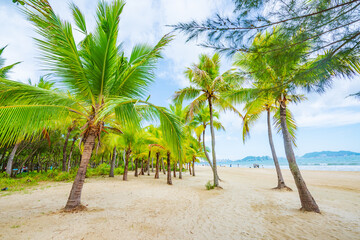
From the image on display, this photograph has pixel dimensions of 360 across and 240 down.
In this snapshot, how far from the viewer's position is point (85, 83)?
4422mm

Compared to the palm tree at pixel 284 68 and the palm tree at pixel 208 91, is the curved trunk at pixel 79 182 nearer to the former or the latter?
the palm tree at pixel 284 68

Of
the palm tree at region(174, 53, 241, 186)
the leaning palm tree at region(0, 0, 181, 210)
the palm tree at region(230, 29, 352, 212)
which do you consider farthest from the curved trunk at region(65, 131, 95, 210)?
the palm tree at region(174, 53, 241, 186)

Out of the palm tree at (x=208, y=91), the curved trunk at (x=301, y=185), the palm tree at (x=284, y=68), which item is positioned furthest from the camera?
the palm tree at (x=208, y=91)

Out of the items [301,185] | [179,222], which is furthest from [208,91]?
[179,222]

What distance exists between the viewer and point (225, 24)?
2475 mm

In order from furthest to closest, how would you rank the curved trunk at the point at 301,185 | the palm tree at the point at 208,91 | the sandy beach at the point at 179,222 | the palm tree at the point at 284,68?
the palm tree at the point at 208,91 < the curved trunk at the point at 301,185 < the sandy beach at the point at 179,222 < the palm tree at the point at 284,68

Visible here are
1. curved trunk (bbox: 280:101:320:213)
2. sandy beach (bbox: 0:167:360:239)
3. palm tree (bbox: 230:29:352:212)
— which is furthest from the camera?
curved trunk (bbox: 280:101:320:213)

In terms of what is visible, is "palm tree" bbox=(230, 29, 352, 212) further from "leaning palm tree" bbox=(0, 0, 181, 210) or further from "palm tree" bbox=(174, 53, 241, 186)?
"palm tree" bbox=(174, 53, 241, 186)

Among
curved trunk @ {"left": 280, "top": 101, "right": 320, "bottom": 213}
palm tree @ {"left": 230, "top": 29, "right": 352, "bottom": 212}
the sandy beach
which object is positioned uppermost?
palm tree @ {"left": 230, "top": 29, "right": 352, "bottom": 212}

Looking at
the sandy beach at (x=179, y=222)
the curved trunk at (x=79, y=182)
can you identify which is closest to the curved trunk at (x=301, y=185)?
the sandy beach at (x=179, y=222)

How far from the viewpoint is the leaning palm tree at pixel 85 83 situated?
10.9 ft

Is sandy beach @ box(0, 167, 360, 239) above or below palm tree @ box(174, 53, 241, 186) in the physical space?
below

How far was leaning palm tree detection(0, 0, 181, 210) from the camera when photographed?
131 inches

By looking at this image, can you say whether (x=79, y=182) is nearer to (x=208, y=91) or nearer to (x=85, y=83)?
(x=85, y=83)
